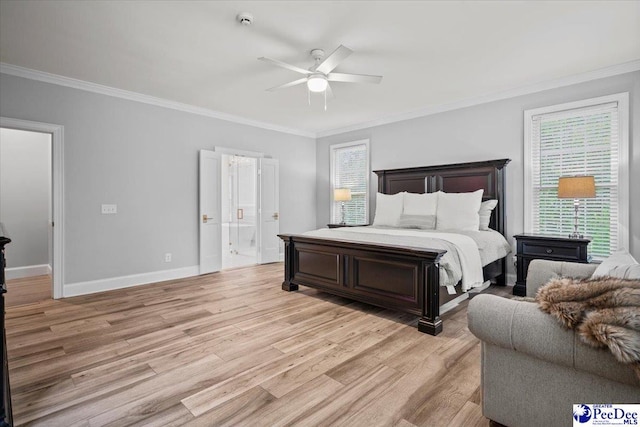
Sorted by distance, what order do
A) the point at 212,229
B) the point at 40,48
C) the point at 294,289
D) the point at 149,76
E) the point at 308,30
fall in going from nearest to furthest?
1. the point at 308,30
2. the point at 40,48
3. the point at 149,76
4. the point at 294,289
5. the point at 212,229

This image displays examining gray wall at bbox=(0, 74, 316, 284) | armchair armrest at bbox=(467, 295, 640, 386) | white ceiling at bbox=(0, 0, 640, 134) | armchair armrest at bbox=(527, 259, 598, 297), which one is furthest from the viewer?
gray wall at bbox=(0, 74, 316, 284)

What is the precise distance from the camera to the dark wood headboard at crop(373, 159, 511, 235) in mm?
4422

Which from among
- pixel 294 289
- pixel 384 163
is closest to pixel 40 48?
pixel 294 289

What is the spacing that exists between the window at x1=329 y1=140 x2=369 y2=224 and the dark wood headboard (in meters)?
0.60

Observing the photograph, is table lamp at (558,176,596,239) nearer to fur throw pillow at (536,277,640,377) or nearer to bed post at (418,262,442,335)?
bed post at (418,262,442,335)

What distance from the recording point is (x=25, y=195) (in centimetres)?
527

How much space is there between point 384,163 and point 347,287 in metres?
3.03

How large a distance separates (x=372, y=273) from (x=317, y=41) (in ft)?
7.71

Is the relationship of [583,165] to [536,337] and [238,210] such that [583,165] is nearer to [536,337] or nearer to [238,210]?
[536,337]

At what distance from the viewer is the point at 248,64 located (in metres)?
3.58

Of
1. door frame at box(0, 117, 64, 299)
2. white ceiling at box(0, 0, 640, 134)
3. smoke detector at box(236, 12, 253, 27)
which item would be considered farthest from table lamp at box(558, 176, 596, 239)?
door frame at box(0, 117, 64, 299)

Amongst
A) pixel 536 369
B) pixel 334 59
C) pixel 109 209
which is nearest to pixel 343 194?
pixel 334 59

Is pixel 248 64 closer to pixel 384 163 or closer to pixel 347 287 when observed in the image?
pixel 347 287

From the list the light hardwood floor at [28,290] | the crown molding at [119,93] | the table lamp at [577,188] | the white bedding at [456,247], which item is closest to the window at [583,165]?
the table lamp at [577,188]
